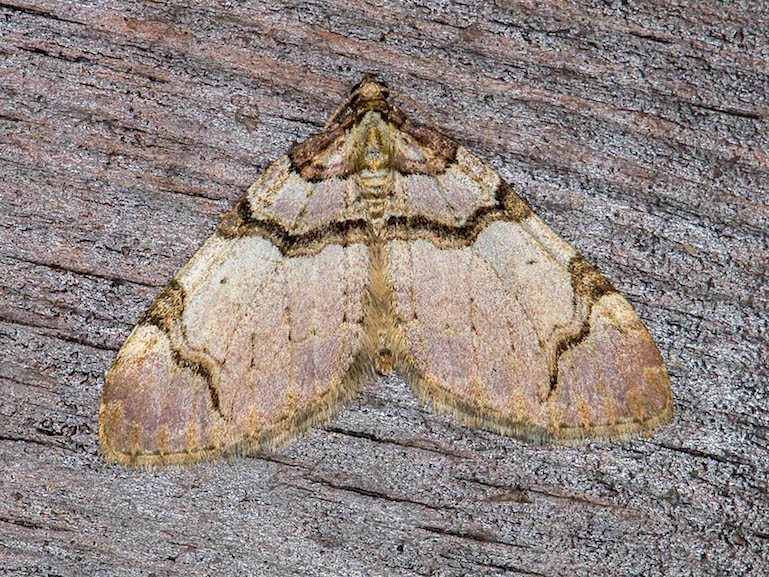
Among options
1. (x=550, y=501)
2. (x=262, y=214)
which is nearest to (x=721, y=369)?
(x=550, y=501)

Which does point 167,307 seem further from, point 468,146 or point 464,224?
point 468,146

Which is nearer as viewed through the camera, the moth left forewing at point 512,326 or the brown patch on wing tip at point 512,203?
the moth left forewing at point 512,326

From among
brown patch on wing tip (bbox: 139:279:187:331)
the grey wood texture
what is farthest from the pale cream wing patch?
the grey wood texture

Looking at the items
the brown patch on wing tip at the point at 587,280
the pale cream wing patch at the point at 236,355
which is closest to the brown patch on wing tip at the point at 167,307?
the pale cream wing patch at the point at 236,355

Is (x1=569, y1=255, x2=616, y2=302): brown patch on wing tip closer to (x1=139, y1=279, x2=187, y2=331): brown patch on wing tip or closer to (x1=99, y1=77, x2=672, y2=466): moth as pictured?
(x1=99, y1=77, x2=672, y2=466): moth

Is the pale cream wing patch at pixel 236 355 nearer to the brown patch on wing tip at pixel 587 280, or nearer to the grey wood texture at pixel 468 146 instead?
the grey wood texture at pixel 468 146
